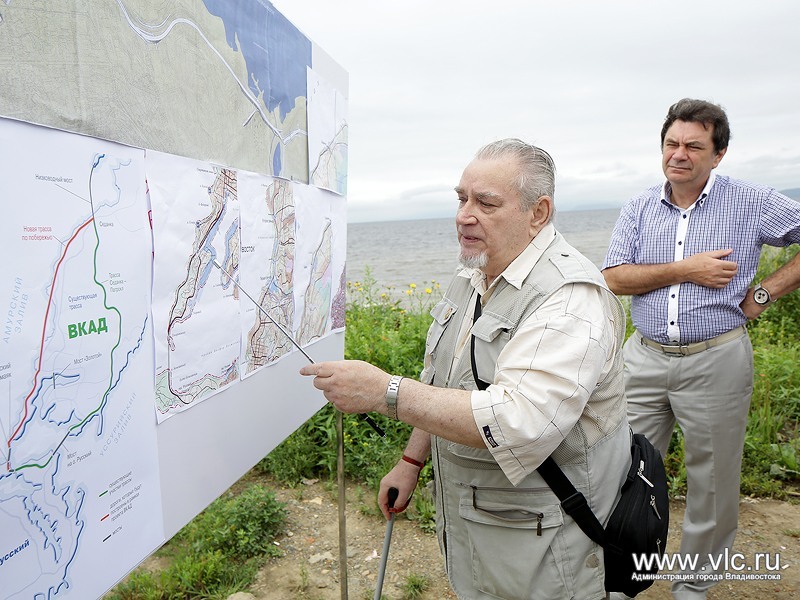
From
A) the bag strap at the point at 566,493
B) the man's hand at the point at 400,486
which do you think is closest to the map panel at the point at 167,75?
the bag strap at the point at 566,493

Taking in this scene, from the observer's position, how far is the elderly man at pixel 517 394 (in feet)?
4.95

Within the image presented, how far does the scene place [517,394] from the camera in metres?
1.49

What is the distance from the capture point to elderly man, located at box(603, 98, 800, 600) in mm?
2799

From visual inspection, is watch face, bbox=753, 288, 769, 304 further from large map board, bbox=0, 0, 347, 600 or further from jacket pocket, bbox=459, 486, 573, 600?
large map board, bbox=0, 0, 347, 600

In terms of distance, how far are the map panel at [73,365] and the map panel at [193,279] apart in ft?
0.19

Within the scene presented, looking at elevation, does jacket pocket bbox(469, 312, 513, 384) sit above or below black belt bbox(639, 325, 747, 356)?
above

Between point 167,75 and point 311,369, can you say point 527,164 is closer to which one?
point 311,369

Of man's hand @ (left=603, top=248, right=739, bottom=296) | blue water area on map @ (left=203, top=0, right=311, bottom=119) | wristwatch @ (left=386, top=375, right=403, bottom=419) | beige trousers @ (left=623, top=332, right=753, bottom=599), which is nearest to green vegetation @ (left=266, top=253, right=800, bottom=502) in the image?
beige trousers @ (left=623, top=332, right=753, bottom=599)

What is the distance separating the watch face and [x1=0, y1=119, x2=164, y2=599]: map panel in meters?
2.65

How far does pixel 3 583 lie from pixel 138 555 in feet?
1.29

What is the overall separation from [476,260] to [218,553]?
7.13ft

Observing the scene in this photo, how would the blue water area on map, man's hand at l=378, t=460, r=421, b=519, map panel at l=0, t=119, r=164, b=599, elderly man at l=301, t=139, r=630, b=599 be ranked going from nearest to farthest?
map panel at l=0, t=119, r=164, b=599 < elderly man at l=301, t=139, r=630, b=599 < the blue water area on map < man's hand at l=378, t=460, r=421, b=519

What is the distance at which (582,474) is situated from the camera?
1.70 meters

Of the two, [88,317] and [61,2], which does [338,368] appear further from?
[61,2]
